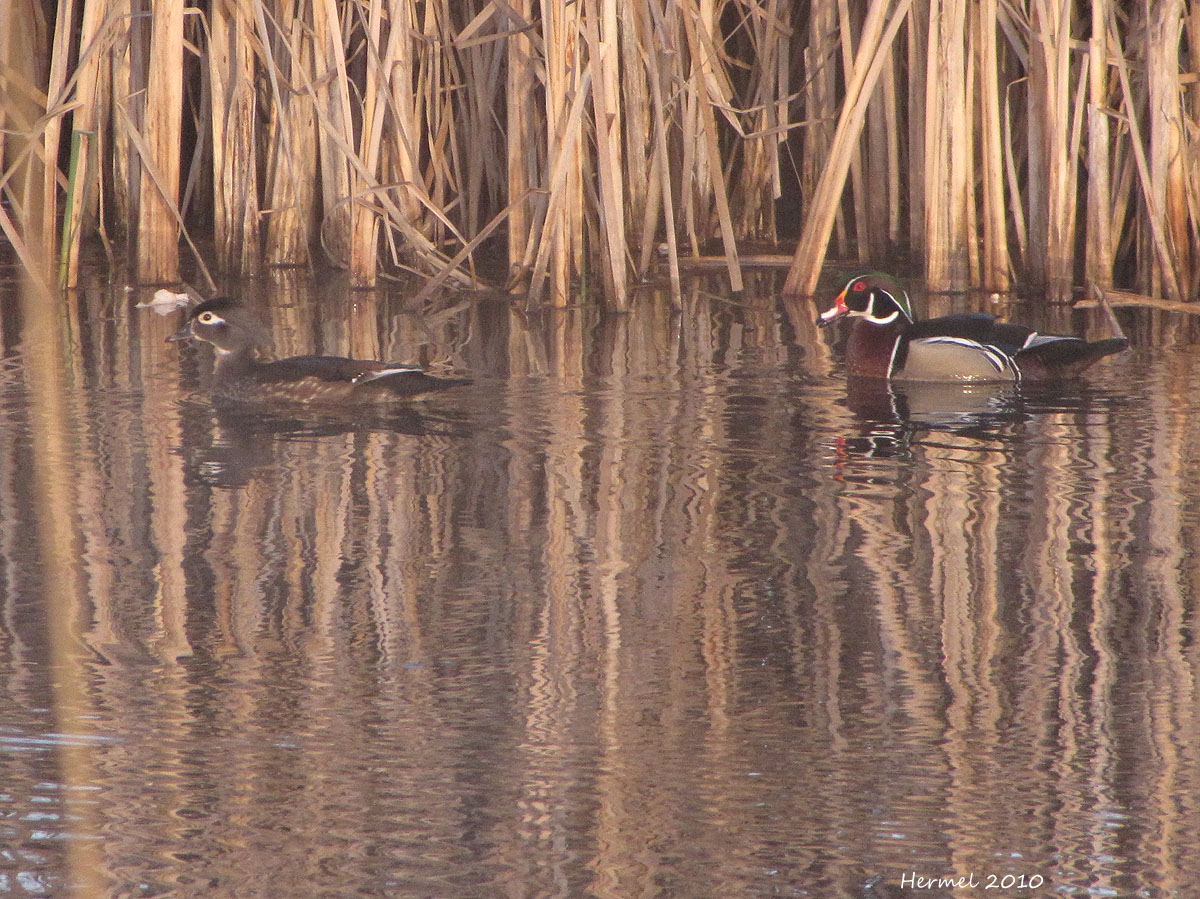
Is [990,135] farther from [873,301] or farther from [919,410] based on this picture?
[919,410]

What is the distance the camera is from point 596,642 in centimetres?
351

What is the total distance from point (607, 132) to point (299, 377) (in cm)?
180

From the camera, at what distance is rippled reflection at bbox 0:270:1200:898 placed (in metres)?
2.64

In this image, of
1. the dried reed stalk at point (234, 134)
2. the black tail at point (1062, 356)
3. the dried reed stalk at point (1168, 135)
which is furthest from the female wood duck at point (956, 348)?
the dried reed stalk at point (234, 134)

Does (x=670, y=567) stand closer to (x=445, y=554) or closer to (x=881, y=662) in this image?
(x=445, y=554)

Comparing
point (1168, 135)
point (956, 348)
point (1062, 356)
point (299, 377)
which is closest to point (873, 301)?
point (956, 348)

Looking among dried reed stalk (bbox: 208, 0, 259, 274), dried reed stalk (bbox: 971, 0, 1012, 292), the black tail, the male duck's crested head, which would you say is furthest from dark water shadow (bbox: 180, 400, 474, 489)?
dried reed stalk (bbox: 971, 0, 1012, 292)

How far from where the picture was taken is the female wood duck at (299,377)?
19.1 ft

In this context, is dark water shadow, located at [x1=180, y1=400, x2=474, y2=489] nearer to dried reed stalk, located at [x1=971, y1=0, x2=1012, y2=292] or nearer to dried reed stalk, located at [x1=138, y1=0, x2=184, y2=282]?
dried reed stalk, located at [x1=138, y1=0, x2=184, y2=282]

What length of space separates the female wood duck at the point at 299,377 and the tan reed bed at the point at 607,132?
2.94 ft

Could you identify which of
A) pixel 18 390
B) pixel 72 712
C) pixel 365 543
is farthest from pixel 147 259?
pixel 72 712

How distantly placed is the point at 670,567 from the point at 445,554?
519 mm

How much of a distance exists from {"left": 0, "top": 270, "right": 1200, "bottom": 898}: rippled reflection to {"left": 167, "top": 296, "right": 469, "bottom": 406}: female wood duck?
11 centimetres

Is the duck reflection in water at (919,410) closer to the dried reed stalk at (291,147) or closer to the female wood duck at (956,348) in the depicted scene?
the female wood duck at (956,348)
